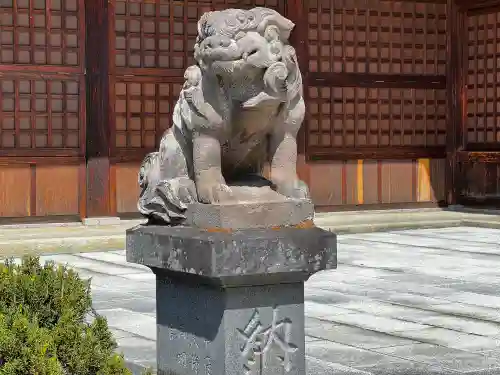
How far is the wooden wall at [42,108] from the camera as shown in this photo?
590 inches

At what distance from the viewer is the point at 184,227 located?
19.5ft

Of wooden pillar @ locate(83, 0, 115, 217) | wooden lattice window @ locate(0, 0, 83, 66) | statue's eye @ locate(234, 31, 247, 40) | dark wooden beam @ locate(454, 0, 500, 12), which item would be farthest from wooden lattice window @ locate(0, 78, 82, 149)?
statue's eye @ locate(234, 31, 247, 40)

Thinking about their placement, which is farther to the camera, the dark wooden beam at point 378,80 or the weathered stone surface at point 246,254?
the dark wooden beam at point 378,80

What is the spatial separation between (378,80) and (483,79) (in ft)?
6.30

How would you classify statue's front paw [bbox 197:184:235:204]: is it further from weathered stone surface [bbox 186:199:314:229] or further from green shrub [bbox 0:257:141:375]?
green shrub [bbox 0:257:141:375]

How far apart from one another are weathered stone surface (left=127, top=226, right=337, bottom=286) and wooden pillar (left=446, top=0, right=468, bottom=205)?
1301cm

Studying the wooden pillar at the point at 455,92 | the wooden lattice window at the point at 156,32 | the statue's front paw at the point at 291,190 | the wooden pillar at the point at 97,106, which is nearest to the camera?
the statue's front paw at the point at 291,190

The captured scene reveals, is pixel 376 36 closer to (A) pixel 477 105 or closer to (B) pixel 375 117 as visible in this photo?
(B) pixel 375 117

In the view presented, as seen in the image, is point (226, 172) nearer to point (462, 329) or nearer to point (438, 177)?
point (462, 329)

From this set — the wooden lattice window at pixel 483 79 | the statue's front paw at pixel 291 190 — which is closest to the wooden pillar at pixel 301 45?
the wooden lattice window at pixel 483 79

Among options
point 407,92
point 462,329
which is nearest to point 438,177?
point 407,92

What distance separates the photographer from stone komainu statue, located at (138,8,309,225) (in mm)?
5727

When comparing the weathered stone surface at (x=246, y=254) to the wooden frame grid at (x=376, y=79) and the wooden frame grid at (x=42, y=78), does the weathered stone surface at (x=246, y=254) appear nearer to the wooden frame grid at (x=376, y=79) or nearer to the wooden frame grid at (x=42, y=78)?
the wooden frame grid at (x=42, y=78)

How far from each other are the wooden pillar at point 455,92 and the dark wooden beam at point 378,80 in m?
Result: 0.24
